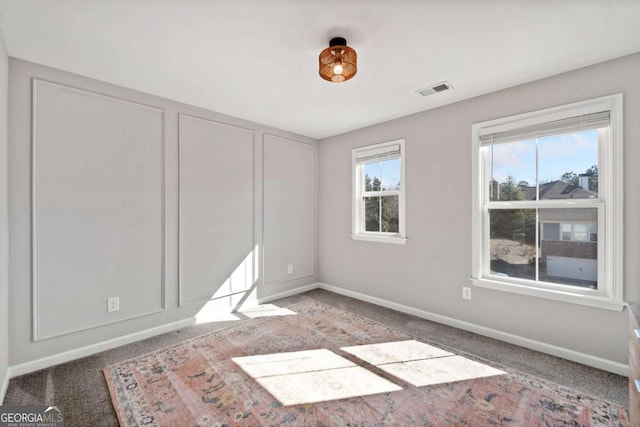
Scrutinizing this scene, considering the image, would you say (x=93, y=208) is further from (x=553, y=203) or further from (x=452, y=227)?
(x=553, y=203)

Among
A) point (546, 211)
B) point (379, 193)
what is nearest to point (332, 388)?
point (546, 211)

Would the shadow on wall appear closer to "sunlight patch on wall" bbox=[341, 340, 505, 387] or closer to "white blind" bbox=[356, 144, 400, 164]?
"sunlight patch on wall" bbox=[341, 340, 505, 387]

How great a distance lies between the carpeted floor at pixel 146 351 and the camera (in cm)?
186

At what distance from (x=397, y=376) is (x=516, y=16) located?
8.29 feet

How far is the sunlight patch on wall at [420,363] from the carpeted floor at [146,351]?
225mm

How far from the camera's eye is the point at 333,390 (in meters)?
2.01

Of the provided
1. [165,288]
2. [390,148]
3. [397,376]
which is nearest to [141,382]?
[165,288]

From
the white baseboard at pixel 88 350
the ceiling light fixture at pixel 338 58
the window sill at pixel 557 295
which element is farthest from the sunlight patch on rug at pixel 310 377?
the ceiling light fixture at pixel 338 58

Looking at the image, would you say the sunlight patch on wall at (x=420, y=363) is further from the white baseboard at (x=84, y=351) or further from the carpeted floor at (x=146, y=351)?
the white baseboard at (x=84, y=351)

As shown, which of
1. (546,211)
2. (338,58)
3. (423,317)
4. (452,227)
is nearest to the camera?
(338,58)

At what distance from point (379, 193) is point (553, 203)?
185 cm

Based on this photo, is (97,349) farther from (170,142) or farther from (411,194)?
(411,194)

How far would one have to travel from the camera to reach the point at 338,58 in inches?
77.1

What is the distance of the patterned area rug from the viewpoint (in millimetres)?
1750
